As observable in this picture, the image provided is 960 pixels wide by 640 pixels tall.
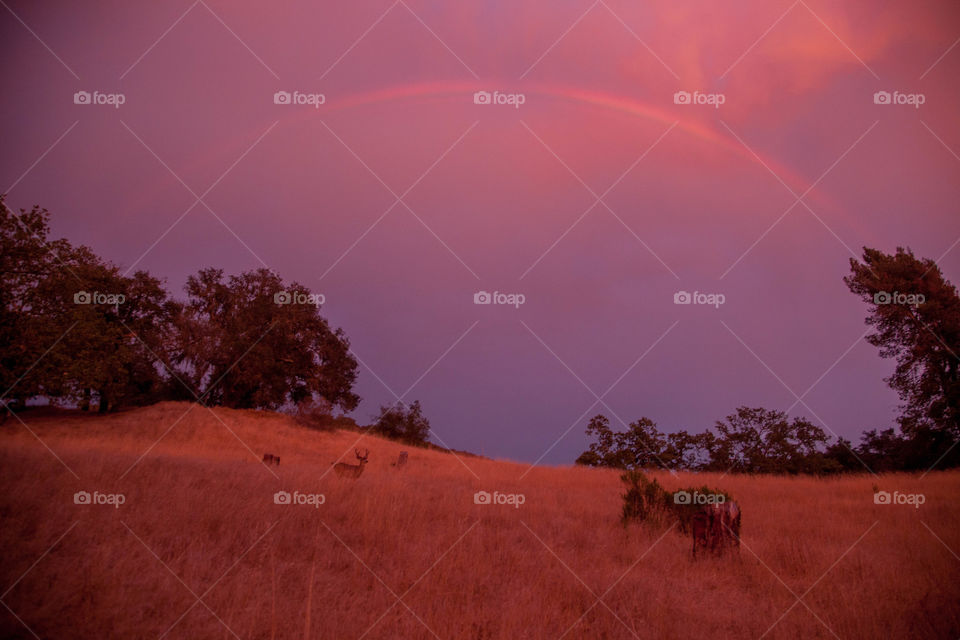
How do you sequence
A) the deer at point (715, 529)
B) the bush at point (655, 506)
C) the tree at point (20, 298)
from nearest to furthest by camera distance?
the deer at point (715, 529), the bush at point (655, 506), the tree at point (20, 298)

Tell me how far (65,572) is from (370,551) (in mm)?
3939

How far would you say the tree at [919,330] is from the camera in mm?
28406

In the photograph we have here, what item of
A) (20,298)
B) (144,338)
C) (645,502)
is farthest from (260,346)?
(645,502)

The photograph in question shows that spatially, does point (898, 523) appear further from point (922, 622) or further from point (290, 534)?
point (290, 534)

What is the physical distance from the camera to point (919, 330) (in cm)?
2936

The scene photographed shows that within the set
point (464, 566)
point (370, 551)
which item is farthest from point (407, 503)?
point (464, 566)

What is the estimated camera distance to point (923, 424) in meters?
29.7

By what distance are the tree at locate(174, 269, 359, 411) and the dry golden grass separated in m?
28.3

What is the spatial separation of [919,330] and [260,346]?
42379 mm

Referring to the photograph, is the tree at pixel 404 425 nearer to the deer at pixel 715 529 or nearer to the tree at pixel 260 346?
the tree at pixel 260 346

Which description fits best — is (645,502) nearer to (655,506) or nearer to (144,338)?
(655,506)

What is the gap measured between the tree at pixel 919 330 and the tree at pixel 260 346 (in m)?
36.4

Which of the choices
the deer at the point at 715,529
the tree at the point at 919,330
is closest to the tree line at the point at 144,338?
the deer at the point at 715,529

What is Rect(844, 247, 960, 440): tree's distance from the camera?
2841 cm
